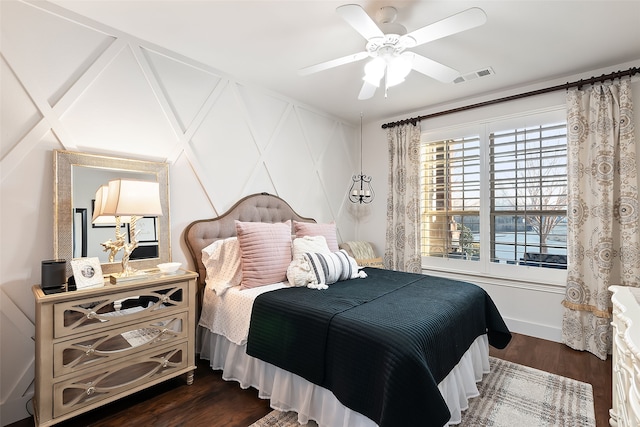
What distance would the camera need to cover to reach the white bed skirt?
68.2 inches

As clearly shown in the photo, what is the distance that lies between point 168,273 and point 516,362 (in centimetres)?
296

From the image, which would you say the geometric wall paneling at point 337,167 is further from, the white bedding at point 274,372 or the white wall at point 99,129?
the white bedding at point 274,372

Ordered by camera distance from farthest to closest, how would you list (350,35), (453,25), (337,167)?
(337,167), (350,35), (453,25)

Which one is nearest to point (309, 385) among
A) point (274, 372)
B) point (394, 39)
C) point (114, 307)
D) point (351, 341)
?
point (274, 372)

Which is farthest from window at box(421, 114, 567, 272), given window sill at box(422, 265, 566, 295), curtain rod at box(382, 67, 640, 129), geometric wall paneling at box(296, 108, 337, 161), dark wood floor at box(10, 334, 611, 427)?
geometric wall paneling at box(296, 108, 337, 161)

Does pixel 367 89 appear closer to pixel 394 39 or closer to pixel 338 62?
pixel 338 62

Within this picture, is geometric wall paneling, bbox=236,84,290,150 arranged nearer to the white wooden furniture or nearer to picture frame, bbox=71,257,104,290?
picture frame, bbox=71,257,104,290

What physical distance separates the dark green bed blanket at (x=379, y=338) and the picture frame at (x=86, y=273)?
39.1 inches

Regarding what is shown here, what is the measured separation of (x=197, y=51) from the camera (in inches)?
102

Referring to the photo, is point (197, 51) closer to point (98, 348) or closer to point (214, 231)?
point (214, 231)

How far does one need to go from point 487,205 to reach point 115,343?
3.70 meters

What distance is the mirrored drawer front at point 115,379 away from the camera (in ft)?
5.64

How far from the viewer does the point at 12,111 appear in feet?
6.21

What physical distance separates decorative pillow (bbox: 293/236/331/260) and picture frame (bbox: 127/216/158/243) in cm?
114
